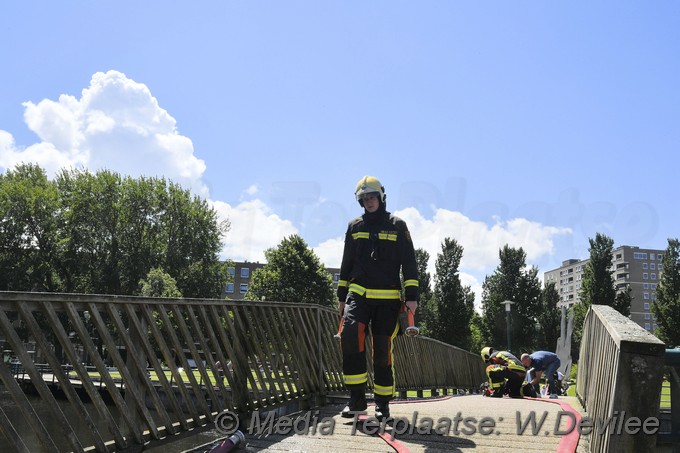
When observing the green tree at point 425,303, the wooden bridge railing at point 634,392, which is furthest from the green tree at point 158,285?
the wooden bridge railing at point 634,392

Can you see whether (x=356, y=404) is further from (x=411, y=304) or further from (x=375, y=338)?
(x=411, y=304)

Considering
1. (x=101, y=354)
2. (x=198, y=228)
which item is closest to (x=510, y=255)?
(x=198, y=228)

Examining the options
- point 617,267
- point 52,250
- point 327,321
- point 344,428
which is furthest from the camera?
point 617,267

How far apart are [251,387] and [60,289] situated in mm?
48187

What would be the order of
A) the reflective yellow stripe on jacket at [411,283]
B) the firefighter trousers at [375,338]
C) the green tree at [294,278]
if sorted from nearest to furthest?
the firefighter trousers at [375,338] → the reflective yellow stripe on jacket at [411,283] → the green tree at [294,278]

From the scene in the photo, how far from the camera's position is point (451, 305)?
172 feet

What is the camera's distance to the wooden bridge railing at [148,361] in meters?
2.90

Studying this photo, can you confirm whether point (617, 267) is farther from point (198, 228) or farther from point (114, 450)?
point (114, 450)

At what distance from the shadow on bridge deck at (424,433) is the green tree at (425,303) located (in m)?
46.0

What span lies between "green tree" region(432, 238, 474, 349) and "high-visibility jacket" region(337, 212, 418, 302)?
48.3 meters

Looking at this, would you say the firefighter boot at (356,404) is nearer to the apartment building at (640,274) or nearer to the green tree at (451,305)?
the green tree at (451,305)

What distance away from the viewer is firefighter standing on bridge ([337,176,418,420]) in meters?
4.75

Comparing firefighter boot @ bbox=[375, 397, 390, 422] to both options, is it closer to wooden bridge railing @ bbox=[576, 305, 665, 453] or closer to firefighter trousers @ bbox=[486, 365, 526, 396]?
wooden bridge railing @ bbox=[576, 305, 665, 453]

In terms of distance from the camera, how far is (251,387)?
488cm
